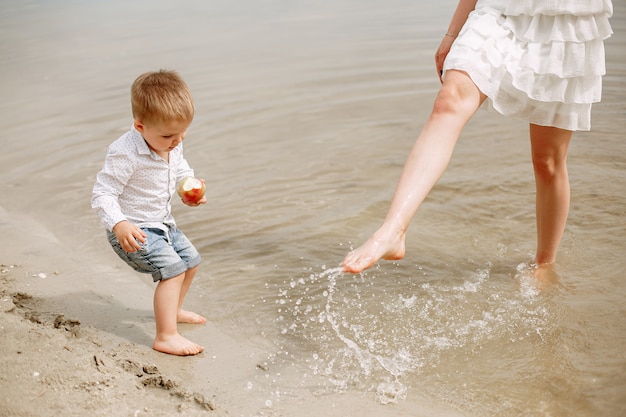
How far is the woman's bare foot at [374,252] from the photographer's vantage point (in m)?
2.71

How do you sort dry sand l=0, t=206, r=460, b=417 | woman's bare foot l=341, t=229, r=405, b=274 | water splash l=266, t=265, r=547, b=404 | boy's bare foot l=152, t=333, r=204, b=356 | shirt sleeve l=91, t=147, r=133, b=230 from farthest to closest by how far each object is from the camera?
boy's bare foot l=152, t=333, r=204, b=356 < shirt sleeve l=91, t=147, r=133, b=230 < water splash l=266, t=265, r=547, b=404 < dry sand l=0, t=206, r=460, b=417 < woman's bare foot l=341, t=229, r=405, b=274

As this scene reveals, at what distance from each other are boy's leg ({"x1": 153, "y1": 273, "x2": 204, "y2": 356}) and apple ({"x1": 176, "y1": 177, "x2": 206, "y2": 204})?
38cm

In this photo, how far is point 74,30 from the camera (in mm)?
12055

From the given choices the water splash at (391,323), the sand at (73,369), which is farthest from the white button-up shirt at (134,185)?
the water splash at (391,323)

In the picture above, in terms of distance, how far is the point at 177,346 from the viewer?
11.1 feet

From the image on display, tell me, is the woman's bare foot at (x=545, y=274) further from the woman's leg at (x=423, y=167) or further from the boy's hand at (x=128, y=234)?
the boy's hand at (x=128, y=234)

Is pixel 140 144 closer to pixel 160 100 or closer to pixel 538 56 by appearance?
pixel 160 100

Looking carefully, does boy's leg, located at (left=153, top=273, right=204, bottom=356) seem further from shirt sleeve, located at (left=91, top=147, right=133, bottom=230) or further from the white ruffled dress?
the white ruffled dress

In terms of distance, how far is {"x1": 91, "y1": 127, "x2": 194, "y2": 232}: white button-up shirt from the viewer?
328cm

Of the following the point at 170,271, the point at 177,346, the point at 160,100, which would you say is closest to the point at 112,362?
the point at 177,346

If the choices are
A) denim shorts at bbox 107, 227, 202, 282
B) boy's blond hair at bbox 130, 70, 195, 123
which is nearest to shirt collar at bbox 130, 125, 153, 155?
boy's blond hair at bbox 130, 70, 195, 123

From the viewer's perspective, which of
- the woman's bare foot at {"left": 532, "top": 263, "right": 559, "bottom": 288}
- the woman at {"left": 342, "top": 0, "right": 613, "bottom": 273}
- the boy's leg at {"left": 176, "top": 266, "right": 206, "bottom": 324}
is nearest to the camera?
the woman at {"left": 342, "top": 0, "right": 613, "bottom": 273}

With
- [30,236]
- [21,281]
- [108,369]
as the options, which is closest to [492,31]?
[108,369]

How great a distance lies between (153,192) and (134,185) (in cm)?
10
